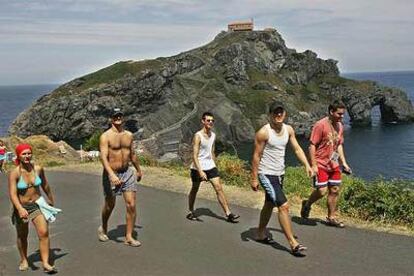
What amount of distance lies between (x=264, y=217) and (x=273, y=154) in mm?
1052

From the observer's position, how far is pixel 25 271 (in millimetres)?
7191

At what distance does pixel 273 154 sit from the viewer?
7582mm

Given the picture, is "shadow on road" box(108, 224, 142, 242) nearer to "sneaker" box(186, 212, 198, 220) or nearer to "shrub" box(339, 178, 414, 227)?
"sneaker" box(186, 212, 198, 220)

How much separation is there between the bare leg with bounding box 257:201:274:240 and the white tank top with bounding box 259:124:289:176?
53 centimetres

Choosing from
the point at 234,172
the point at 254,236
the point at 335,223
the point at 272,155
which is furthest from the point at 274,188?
the point at 234,172

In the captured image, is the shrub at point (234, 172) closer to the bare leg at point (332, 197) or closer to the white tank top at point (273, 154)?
the bare leg at point (332, 197)

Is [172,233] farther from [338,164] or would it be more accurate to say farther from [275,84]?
[275,84]

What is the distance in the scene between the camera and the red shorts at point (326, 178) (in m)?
8.48

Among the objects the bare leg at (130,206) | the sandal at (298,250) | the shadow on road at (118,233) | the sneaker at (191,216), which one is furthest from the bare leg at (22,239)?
the sandal at (298,250)

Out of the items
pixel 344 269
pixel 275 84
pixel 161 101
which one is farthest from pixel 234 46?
pixel 344 269

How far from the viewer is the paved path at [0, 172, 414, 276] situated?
6910mm

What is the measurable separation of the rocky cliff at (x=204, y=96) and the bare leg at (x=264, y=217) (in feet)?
234

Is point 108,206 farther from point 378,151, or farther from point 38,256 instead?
point 378,151

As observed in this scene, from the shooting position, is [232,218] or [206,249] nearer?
[206,249]
